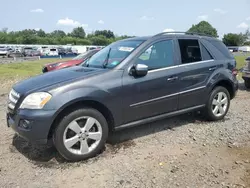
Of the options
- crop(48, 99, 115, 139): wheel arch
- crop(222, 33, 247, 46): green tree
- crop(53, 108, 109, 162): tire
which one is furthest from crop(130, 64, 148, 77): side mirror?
crop(222, 33, 247, 46): green tree

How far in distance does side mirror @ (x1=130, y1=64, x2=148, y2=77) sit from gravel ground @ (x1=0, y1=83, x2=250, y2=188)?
3.89ft

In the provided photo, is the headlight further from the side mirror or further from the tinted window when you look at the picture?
the tinted window

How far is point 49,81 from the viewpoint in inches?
163

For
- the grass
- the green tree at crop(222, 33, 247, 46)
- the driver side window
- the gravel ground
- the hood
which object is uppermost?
the green tree at crop(222, 33, 247, 46)

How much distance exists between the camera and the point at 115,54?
16.2ft

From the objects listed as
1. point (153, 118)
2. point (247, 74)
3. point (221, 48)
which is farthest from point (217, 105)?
point (247, 74)

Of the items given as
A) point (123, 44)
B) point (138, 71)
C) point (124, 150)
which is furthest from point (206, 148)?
point (123, 44)

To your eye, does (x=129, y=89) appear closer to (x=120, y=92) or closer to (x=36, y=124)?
(x=120, y=92)

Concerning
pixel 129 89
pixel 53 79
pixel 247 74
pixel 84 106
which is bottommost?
pixel 84 106

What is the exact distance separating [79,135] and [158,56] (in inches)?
77.0

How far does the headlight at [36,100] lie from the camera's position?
149 inches

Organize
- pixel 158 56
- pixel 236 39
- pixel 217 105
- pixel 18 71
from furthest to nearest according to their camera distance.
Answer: pixel 236 39 → pixel 18 71 → pixel 217 105 → pixel 158 56

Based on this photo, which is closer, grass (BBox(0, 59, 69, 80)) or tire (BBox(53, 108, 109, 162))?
tire (BBox(53, 108, 109, 162))

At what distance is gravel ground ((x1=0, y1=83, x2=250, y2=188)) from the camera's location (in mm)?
3521
